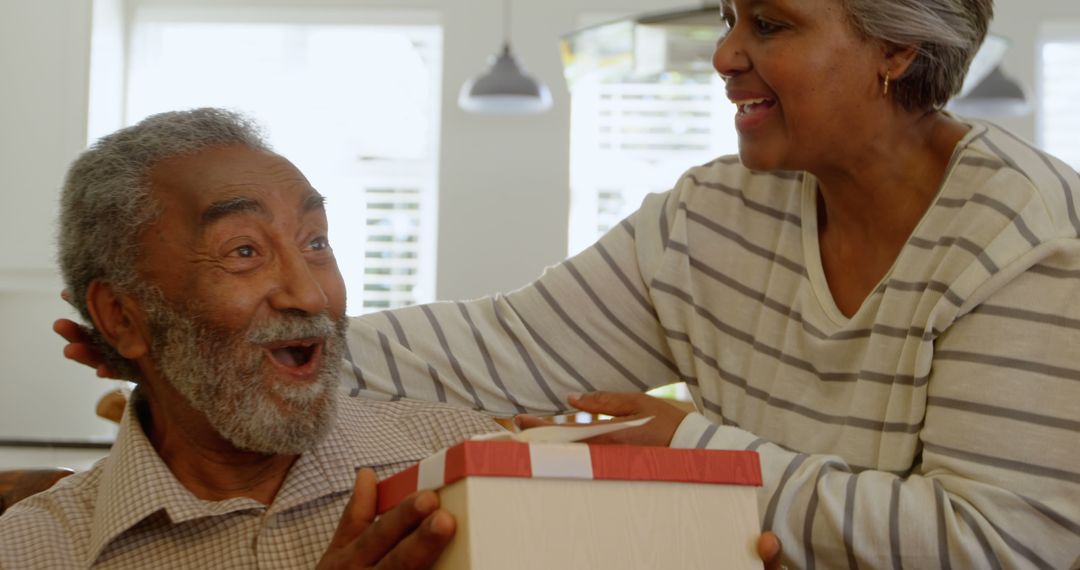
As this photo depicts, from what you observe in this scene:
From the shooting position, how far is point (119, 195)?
58.4 inches

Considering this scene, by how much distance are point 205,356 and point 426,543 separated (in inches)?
21.7

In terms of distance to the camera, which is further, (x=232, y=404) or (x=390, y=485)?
(x=232, y=404)

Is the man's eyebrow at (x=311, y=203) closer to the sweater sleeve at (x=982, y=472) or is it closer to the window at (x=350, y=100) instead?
the sweater sleeve at (x=982, y=472)

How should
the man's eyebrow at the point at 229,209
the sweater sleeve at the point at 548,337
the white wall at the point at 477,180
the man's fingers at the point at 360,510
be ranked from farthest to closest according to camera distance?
the white wall at the point at 477,180 → the sweater sleeve at the point at 548,337 → the man's eyebrow at the point at 229,209 → the man's fingers at the point at 360,510

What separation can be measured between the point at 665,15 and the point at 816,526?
1.98 metres

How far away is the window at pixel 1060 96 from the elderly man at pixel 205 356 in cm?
610

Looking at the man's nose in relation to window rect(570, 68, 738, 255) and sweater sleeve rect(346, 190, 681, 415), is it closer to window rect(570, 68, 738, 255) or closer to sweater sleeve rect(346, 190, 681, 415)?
sweater sleeve rect(346, 190, 681, 415)

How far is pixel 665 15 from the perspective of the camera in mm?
3158

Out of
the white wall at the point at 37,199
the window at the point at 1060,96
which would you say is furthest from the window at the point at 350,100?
the window at the point at 1060,96

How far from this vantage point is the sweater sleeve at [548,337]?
1811mm

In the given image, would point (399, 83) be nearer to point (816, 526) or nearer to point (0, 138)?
point (0, 138)

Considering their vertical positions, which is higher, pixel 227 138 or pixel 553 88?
pixel 553 88

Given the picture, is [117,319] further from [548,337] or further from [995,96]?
[995,96]

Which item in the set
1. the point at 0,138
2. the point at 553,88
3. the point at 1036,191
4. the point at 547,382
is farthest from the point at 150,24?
the point at 1036,191
